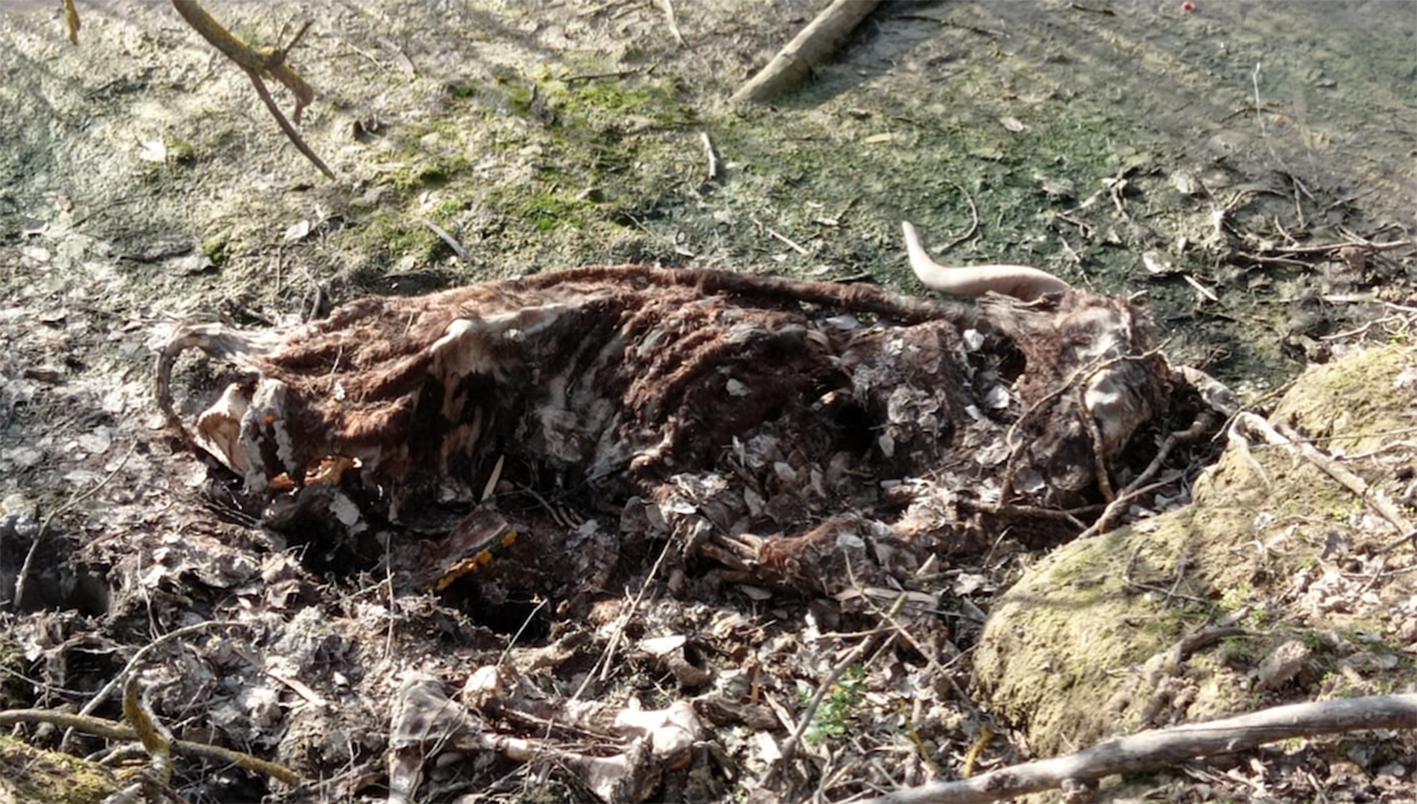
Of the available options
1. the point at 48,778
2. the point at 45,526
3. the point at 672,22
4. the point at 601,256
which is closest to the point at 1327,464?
the point at 601,256

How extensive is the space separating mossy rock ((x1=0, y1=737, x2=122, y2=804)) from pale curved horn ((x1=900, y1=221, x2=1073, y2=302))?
2889 mm

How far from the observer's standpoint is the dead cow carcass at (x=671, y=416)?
11.8 ft

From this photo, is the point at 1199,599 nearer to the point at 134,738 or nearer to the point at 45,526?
the point at 134,738

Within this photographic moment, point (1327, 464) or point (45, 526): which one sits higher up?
point (45, 526)

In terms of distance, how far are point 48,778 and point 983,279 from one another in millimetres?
3019

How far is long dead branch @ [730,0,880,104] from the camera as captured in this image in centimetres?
566

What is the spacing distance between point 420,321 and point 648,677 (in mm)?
1270

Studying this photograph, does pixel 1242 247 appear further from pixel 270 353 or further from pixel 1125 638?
pixel 270 353

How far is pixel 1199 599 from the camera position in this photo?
283 cm

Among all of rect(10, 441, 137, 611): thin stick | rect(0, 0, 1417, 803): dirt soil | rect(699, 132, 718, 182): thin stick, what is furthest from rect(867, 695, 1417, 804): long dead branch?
rect(699, 132, 718, 182): thin stick

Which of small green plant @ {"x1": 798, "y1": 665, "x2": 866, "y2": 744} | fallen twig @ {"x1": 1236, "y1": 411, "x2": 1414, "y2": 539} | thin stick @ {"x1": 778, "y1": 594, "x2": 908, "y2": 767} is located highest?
fallen twig @ {"x1": 1236, "y1": 411, "x2": 1414, "y2": 539}

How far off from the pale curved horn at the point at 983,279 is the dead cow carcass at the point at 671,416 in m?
0.28

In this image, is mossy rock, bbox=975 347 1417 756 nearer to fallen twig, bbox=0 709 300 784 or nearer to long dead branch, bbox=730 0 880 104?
fallen twig, bbox=0 709 300 784

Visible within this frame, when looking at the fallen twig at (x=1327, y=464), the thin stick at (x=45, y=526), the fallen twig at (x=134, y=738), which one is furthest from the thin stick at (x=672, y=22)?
the fallen twig at (x=134, y=738)
